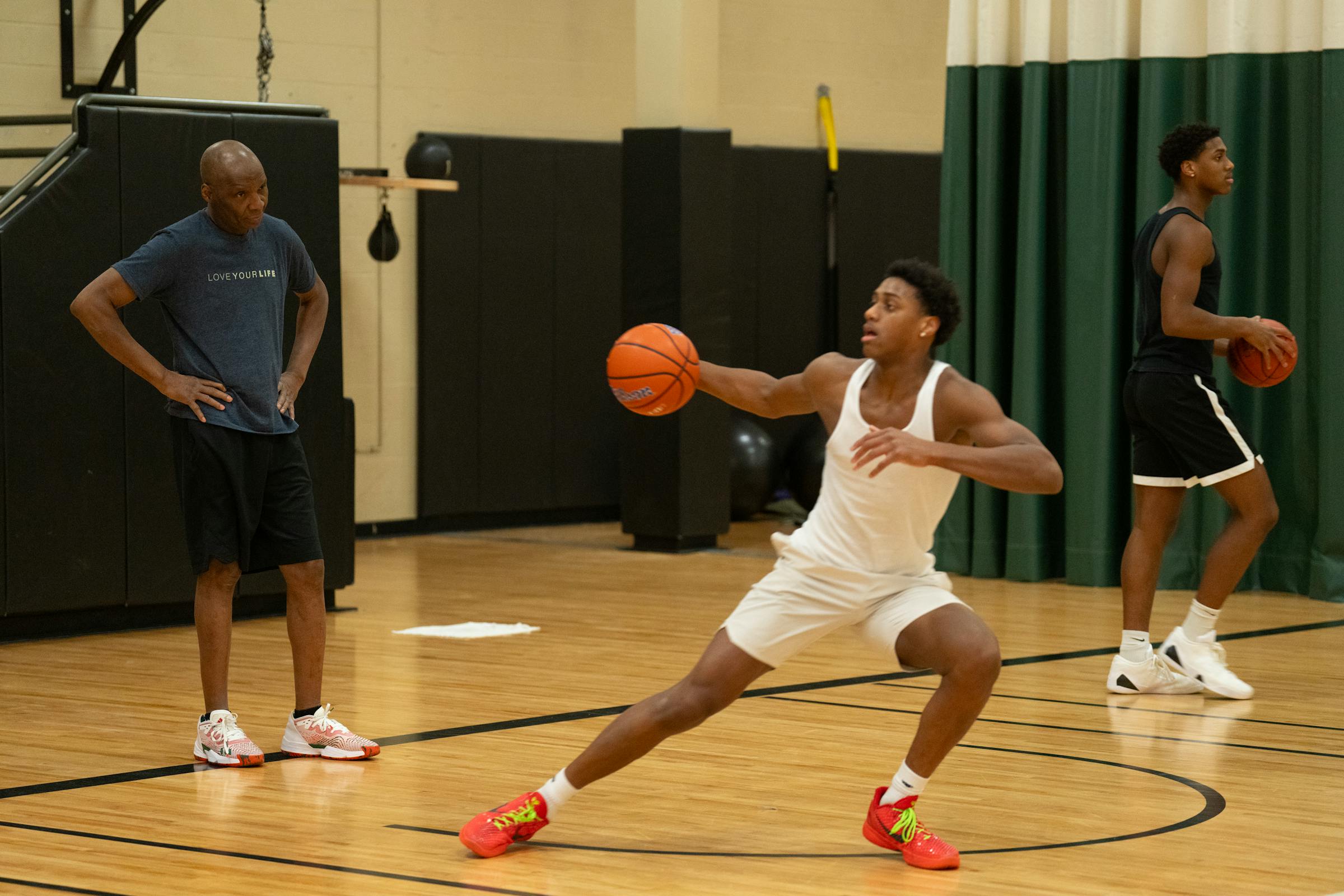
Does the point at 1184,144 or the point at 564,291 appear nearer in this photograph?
the point at 1184,144

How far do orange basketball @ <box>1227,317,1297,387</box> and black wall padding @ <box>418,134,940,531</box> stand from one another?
4.03m

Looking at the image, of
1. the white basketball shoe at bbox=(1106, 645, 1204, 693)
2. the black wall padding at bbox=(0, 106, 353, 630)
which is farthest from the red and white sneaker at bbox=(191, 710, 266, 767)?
the white basketball shoe at bbox=(1106, 645, 1204, 693)

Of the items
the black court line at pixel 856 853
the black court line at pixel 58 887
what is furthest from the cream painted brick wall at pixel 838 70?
the black court line at pixel 58 887

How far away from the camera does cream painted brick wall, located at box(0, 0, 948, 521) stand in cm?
932

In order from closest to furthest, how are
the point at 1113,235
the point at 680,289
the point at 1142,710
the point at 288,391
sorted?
the point at 288,391, the point at 1142,710, the point at 1113,235, the point at 680,289

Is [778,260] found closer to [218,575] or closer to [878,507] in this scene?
[218,575]

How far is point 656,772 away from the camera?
467 centimetres

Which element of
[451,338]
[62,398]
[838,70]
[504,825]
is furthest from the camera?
[838,70]

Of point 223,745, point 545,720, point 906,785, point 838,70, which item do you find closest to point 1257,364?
point 545,720

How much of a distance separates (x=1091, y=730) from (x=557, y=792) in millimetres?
1975

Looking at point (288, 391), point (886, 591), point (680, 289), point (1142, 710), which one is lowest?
point (1142, 710)

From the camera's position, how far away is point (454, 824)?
4141mm

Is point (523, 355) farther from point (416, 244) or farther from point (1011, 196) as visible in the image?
point (1011, 196)

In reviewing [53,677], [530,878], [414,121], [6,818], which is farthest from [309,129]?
[530,878]
